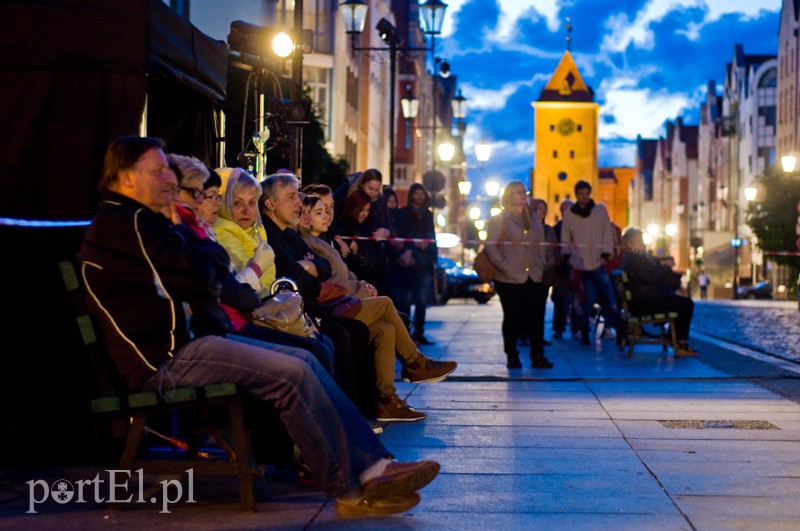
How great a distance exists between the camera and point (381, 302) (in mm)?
9211

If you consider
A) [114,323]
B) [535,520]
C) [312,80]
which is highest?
[312,80]

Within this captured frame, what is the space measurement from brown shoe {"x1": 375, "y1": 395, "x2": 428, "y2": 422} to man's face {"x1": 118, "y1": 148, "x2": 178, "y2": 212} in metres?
3.65

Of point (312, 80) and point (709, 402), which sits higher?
point (312, 80)

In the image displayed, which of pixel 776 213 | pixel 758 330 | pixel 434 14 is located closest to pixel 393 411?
pixel 758 330

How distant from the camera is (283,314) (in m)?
7.18

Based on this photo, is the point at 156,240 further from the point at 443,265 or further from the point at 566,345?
the point at 443,265

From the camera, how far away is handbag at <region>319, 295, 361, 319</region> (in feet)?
29.8

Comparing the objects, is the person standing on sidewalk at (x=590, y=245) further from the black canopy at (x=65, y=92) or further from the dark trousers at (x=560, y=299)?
the black canopy at (x=65, y=92)

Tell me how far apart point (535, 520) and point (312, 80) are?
3901 centimetres

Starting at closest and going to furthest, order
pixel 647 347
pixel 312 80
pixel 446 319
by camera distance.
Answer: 1. pixel 647 347
2. pixel 446 319
3. pixel 312 80

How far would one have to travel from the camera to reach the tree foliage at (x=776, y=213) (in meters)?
70.6

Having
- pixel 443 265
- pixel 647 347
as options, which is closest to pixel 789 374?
pixel 647 347

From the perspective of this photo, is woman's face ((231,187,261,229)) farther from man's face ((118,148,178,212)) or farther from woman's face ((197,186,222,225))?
man's face ((118,148,178,212))

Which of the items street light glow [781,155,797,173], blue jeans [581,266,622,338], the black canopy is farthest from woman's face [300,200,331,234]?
street light glow [781,155,797,173]
